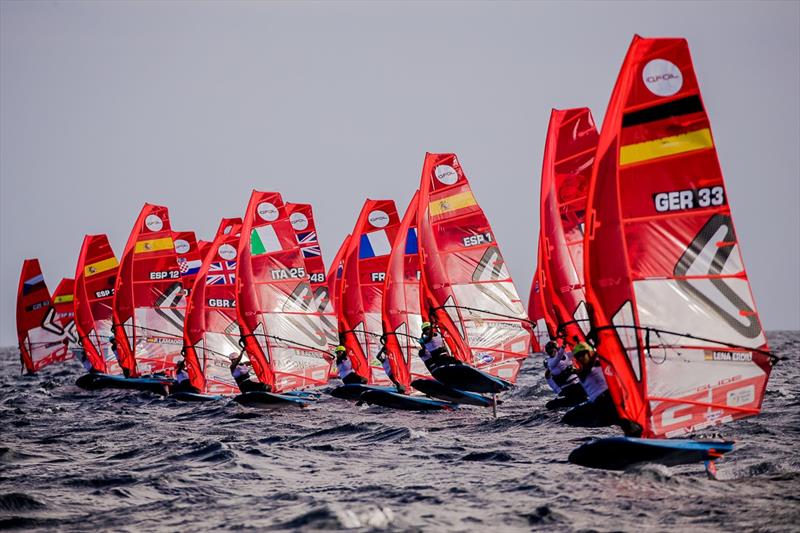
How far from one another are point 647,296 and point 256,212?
53.4 ft

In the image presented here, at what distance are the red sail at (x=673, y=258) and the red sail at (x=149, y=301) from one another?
79.0ft

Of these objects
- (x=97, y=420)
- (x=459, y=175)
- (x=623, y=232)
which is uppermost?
(x=459, y=175)

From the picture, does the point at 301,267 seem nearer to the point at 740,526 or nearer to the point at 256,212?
the point at 256,212

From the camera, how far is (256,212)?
26734 millimetres

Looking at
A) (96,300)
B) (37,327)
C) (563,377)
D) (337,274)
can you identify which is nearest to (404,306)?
(563,377)

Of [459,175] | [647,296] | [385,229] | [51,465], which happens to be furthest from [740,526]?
[385,229]

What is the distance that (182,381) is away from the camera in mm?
29766

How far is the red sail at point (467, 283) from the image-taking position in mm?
23891

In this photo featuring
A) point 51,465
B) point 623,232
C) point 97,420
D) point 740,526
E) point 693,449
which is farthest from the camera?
point 97,420

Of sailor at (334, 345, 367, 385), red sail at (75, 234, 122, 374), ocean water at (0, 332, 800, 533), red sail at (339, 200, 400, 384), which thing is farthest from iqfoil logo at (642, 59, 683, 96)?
red sail at (75, 234, 122, 374)

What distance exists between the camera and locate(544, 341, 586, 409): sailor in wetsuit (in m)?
19.7

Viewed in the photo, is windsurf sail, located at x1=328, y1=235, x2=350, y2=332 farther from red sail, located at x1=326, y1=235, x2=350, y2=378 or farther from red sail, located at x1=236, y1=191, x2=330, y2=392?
red sail, located at x1=236, y1=191, x2=330, y2=392

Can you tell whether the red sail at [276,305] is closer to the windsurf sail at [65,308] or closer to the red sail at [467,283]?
the red sail at [467,283]

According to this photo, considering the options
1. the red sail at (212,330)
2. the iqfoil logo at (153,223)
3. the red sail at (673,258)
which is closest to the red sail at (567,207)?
the red sail at (673,258)
